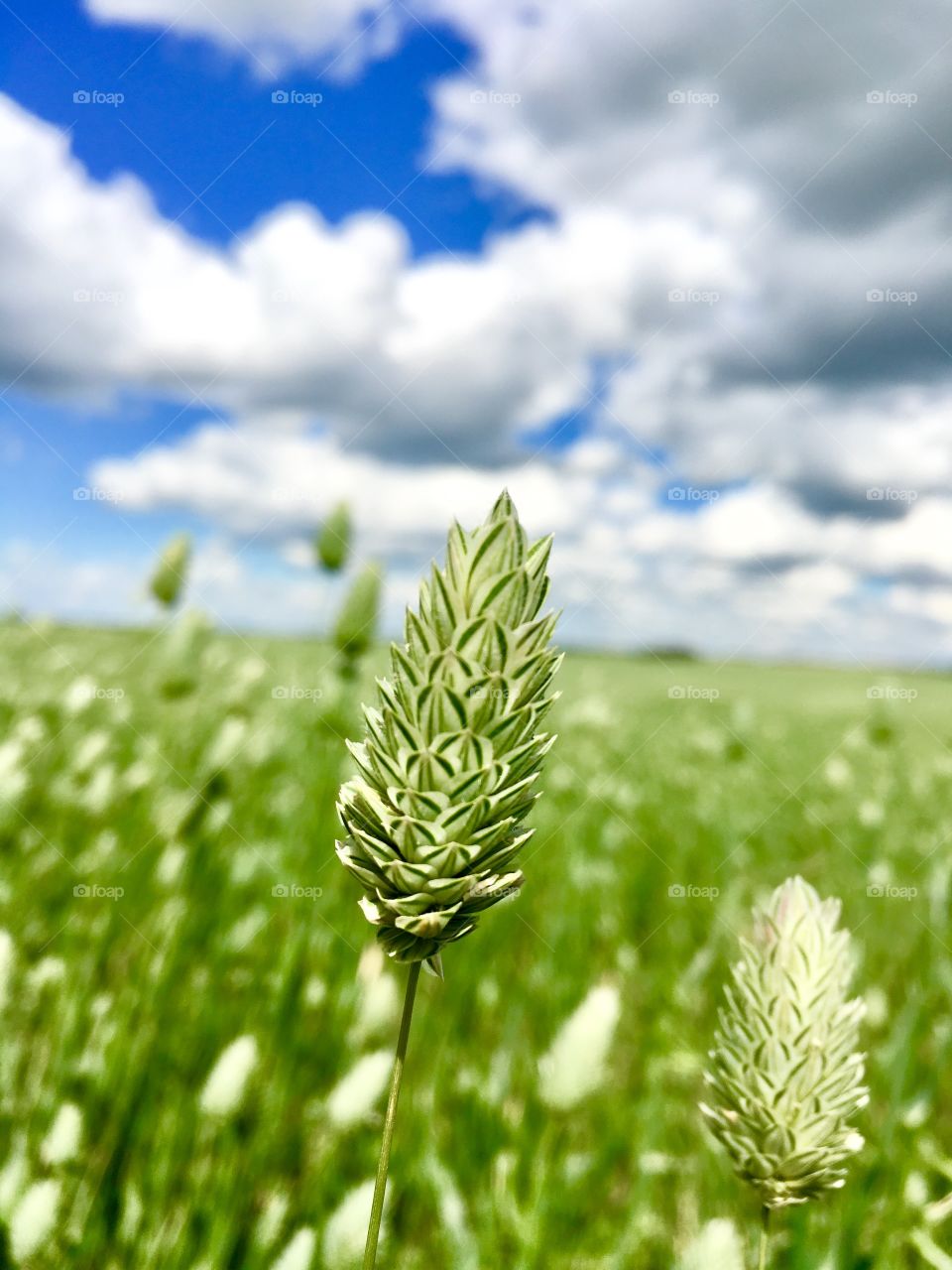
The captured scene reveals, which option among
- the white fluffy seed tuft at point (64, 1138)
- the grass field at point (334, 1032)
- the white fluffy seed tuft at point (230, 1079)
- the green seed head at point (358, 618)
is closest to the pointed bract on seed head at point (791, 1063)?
the grass field at point (334, 1032)

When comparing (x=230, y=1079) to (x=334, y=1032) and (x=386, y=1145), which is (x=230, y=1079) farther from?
(x=334, y=1032)

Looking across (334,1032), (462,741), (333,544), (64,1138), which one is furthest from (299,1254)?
(333,544)

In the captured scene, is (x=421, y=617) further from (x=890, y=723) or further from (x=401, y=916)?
(x=890, y=723)

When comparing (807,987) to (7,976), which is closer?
(807,987)

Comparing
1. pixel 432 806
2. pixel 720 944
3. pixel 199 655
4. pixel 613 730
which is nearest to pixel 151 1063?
pixel 432 806

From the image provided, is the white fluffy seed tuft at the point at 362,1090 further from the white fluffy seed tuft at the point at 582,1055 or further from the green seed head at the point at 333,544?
the green seed head at the point at 333,544
